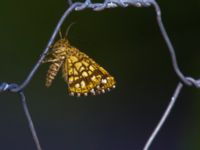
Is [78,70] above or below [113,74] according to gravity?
above

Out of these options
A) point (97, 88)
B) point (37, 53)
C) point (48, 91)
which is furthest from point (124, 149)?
point (97, 88)

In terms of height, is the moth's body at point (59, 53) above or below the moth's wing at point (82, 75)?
above

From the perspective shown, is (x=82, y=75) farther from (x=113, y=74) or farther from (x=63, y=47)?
(x=113, y=74)

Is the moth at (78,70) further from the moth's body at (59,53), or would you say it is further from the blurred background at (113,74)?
the blurred background at (113,74)

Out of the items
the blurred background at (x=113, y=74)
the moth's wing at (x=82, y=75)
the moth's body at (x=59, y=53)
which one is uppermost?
the moth's body at (x=59, y=53)

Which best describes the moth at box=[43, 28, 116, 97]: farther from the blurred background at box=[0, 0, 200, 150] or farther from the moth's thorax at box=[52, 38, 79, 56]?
the blurred background at box=[0, 0, 200, 150]

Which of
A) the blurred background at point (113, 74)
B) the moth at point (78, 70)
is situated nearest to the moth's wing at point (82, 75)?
the moth at point (78, 70)

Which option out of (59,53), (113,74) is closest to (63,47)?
(59,53)
